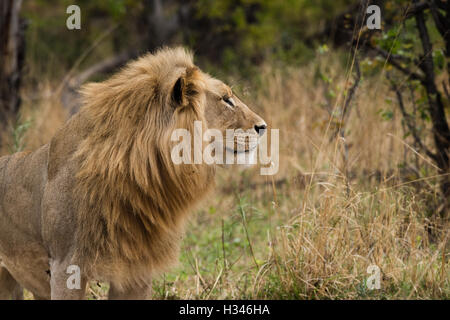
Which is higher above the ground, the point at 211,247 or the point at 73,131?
the point at 73,131

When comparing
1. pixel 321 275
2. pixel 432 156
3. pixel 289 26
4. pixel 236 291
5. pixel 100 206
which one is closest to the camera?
pixel 100 206

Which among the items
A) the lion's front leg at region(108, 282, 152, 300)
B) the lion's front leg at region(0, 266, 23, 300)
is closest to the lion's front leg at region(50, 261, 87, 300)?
the lion's front leg at region(108, 282, 152, 300)

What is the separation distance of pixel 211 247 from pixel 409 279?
7.98 ft

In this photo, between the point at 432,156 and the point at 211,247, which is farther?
the point at 211,247

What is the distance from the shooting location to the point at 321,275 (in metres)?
3.43

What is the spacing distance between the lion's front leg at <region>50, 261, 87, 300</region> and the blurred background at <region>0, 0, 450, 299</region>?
1074mm

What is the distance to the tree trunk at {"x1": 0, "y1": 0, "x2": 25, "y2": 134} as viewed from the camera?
6902 millimetres

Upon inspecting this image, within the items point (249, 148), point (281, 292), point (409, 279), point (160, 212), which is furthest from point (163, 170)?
point (409, 279)

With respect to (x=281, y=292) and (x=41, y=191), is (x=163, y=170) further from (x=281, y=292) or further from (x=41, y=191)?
(x=281, y=292)

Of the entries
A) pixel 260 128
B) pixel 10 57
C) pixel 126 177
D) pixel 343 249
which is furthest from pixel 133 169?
pixel 10 57

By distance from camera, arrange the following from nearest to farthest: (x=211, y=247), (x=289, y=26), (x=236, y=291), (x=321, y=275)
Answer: (x=321, y=275) < (x=236, y=291) < (x=211, y=247) < (x=289, y=26)

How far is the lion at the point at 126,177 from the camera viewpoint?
2926 millimetres

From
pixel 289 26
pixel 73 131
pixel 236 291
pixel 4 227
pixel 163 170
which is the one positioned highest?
pixel 289 26

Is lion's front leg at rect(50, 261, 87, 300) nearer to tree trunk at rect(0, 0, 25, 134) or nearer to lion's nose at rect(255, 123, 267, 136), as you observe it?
lion's nose at rect(255, 123, 267, 136)
